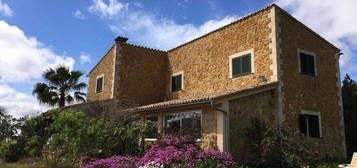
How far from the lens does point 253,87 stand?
14609 millimetres

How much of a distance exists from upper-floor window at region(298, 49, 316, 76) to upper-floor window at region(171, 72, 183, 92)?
7746 millimetres

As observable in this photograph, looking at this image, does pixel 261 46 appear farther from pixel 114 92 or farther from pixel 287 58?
pixel 114 92

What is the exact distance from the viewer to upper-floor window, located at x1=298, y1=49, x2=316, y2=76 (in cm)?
1702

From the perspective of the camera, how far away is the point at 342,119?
1792 centimetres

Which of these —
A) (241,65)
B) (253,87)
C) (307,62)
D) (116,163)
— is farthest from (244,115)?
(116,163)

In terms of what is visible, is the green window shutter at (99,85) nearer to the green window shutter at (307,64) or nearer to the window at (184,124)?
the window at (184,124)

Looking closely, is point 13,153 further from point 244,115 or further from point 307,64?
point 307,64

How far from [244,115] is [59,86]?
1673 cm

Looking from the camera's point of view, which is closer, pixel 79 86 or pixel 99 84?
pixel 99 84

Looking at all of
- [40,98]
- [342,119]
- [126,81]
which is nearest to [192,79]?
[126,81]

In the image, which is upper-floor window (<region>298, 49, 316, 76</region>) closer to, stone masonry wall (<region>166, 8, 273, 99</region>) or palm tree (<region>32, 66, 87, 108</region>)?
stone masonry wall (<region>166, 8, 273, 99</region>)

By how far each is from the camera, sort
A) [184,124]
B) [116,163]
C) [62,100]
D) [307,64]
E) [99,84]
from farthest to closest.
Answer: [62,100]
[99,84]
[307,64]
[184,124]
[116,163]

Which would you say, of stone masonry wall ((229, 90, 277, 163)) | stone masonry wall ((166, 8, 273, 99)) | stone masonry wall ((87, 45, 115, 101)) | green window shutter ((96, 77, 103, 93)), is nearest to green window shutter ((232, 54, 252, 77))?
stone masonry wall ((166, 8, 273, 99))

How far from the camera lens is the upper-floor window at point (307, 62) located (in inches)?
670
